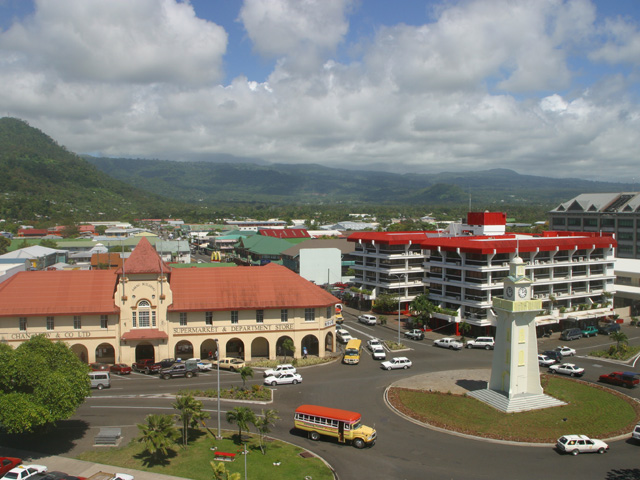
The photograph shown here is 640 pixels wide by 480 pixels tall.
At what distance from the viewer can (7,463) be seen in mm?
30781

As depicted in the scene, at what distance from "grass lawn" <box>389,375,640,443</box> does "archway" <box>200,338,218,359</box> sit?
1975 cm

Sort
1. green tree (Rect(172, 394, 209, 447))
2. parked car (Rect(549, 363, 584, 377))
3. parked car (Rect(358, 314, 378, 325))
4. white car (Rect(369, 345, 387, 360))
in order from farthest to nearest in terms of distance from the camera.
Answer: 1. parked car (Rect(358, 314, 378, 325))
2. white car (Rect(369, 345, 387, 360))
3. parked car (Rect(549, 363, 584, 377))
4. green tree (Rect(172, 394, 209, 447))

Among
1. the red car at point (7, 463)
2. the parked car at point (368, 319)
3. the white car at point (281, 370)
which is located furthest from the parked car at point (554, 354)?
the red car at point (7, 463)

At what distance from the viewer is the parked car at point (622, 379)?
49.0m

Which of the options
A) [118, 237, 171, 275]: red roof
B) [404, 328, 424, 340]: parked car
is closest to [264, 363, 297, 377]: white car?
[118, 237, 171, 275]: red roof

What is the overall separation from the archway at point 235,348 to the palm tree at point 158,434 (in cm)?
2441

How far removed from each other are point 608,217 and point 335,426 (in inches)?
4317

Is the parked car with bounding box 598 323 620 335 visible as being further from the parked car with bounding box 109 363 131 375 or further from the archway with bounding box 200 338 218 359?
the parked car with bounding box 109 363 131 375

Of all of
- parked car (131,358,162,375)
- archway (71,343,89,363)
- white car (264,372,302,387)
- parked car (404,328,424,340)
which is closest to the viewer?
white car (264,372,302,387)

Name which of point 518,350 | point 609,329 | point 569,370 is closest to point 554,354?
point 569,370

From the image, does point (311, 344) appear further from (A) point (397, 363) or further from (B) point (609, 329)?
(B) point (609, 329)

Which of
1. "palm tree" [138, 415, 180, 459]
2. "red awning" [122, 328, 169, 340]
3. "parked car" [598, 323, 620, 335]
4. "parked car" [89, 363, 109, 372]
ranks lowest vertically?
"parked car" [598, 323, 620, 335]

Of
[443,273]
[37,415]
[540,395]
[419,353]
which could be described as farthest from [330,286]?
[37,415]

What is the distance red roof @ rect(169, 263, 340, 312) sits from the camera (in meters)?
55.7
